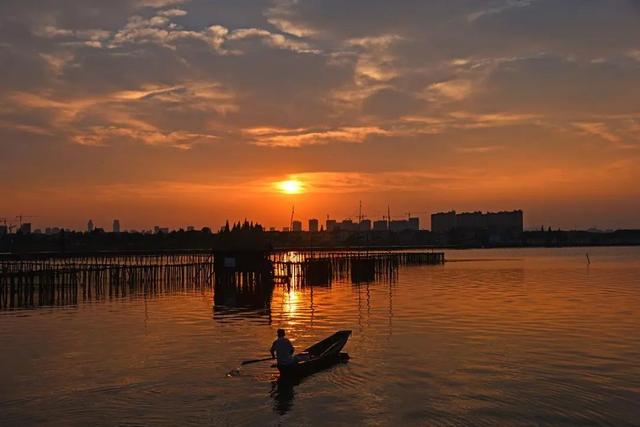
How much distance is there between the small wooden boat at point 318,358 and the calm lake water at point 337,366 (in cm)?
43

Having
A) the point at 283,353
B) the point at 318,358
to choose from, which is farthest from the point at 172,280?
the point at 283,353

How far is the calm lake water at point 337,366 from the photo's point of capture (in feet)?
64.5

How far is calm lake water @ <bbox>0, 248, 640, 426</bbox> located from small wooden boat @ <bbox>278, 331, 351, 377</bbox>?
432 millimetres

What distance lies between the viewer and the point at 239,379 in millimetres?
23812

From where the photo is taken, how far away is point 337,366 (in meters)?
25.9

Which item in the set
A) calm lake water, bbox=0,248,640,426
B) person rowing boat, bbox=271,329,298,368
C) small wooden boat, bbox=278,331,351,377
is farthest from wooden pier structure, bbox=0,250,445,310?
person rowing boat, bbox=271,329,298,368

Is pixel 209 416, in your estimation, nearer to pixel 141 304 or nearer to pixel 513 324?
pixel 513 324

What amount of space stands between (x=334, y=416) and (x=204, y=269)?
63.1m

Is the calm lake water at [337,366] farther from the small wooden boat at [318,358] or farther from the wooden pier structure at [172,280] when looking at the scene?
the wooden pier structure at [172,280]

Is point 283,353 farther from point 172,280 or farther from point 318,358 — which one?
point 172,280

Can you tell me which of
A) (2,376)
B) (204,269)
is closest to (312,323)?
(2,376)

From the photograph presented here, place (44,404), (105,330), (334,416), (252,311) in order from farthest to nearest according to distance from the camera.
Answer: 1. (252,311)
2. (105,330)
3. (44,404)
4. (334,416)

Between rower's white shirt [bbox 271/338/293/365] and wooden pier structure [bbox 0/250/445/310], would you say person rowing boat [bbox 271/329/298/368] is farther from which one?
wooden pier structure [bbox 0/250/445/310]

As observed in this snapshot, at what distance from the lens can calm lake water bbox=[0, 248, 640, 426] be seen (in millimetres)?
19656
